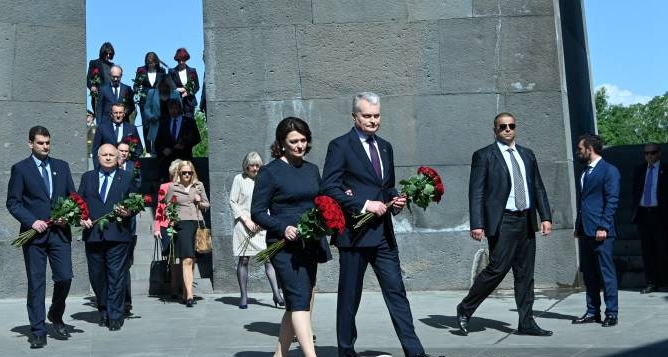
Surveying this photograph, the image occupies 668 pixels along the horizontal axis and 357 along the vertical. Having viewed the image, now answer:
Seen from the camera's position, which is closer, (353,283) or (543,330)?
(353,283)

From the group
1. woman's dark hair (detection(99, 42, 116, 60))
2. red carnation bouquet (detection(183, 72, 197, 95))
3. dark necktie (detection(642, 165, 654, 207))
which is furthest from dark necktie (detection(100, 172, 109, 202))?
dark necktie (detection(642, 165, 654, 207))

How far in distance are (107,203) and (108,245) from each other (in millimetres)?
402

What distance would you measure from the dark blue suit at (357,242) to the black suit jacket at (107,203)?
10.8ft

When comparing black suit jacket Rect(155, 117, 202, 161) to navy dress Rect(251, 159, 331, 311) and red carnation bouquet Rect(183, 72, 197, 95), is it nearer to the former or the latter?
A: red carnation bouquet Rect(183, 72, 197, 95)

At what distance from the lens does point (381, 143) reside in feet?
27.2

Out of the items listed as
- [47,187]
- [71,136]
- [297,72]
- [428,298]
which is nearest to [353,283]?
[47,187]

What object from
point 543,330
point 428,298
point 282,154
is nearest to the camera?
point 282,154

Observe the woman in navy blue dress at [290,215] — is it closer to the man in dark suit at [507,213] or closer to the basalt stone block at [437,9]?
the man in dark suit at [507,213]

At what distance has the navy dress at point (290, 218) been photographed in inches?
299

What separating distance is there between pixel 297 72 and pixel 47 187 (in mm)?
3957

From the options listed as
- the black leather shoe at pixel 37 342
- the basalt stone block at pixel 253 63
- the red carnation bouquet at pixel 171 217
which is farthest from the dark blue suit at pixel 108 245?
the basalt stone block at pixel 253 63

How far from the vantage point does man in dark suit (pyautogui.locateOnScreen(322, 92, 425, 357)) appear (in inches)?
316

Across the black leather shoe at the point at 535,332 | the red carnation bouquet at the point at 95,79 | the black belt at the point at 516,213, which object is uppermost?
the red carnation bouquet at the point at 95,79

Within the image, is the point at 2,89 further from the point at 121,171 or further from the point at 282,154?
the point at 282,154
